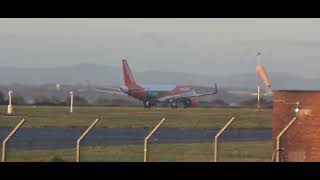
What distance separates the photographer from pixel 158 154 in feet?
93.3

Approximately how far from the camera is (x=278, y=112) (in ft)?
73.2

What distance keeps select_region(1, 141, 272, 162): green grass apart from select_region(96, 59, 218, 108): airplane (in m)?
74.2

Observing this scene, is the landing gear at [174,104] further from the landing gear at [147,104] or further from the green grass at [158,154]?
the green grass at [158,154]

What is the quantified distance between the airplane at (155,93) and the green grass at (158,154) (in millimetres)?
74156

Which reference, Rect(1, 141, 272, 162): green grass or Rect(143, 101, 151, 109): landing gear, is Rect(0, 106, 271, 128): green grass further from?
Rect(143, 101, 151, 109): landing gear

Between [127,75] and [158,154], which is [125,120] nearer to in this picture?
[158,154]

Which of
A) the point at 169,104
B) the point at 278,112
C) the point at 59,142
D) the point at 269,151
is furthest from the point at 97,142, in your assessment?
the point at 169,104

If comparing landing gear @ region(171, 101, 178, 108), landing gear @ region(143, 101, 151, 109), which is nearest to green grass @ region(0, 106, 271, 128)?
landing gear @ region(143, 101, 151, 109)

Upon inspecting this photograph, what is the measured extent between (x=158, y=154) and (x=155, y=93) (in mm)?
83333

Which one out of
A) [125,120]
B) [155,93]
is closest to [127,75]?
[155,93]
